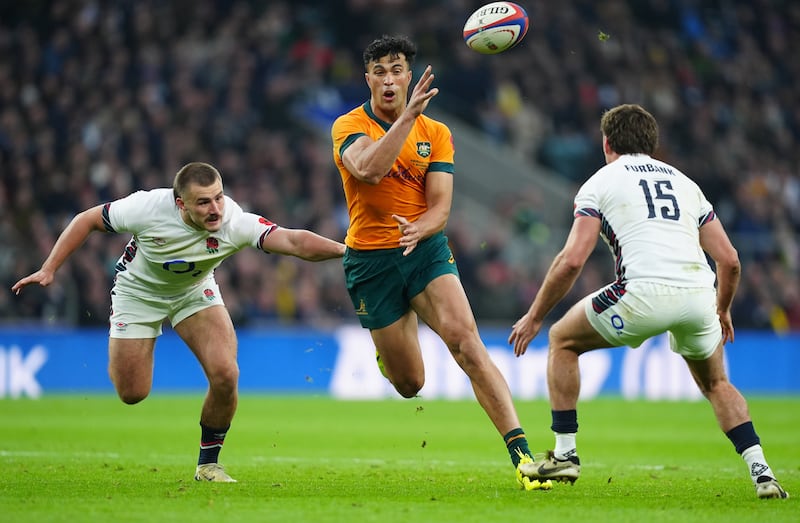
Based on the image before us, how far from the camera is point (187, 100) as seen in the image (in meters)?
23.8

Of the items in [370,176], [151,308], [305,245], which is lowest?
[151,308]

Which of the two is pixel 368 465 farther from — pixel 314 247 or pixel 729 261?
pixel 729 261

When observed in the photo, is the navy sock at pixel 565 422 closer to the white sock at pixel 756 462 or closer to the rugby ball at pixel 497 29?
the white sock at pixel 756 462

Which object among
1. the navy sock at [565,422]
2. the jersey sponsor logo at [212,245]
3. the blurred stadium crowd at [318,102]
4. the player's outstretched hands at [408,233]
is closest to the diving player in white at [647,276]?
the navy sock at [565,422]


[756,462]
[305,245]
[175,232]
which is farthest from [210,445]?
[756,462]

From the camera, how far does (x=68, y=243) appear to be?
8.48m

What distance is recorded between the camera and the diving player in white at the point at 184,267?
8.30m

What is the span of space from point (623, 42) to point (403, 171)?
65.2 feet

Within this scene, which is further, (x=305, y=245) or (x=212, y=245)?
(x=212, y=245)

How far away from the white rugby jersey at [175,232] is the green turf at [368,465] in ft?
5.29

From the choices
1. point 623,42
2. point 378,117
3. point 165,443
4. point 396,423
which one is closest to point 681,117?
point 623,42

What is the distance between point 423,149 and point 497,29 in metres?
1.19

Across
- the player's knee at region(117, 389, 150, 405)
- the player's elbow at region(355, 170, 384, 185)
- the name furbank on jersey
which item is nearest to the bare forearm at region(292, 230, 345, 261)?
the player's elbow at region(355, 170, 384, 185)

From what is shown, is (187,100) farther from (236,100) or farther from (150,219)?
(150,219)
